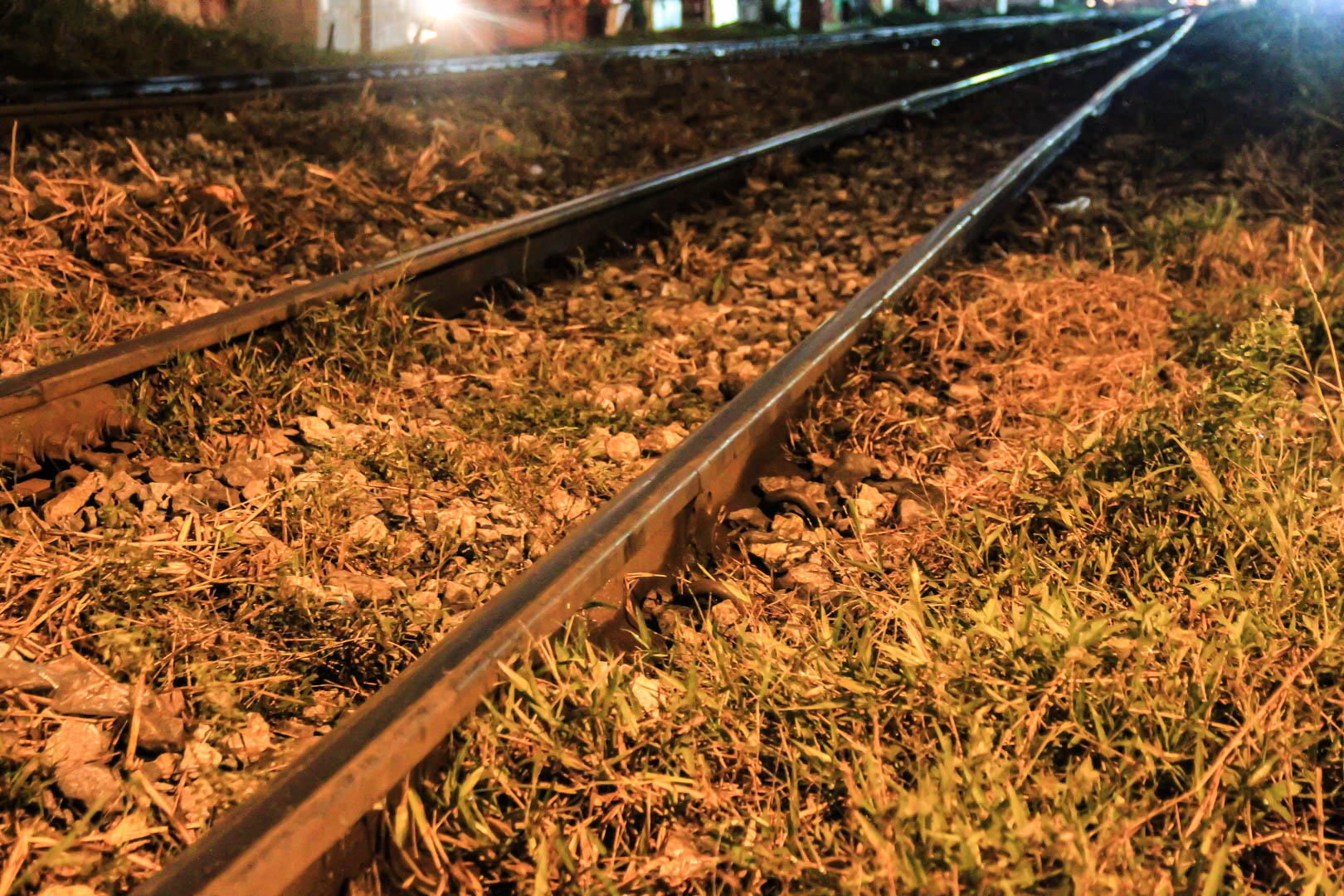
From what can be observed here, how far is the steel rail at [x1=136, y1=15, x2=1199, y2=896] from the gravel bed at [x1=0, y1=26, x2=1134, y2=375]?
2039 mm

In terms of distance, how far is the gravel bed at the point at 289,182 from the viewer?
381 centimetres

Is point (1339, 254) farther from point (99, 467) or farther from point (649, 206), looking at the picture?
point (99, 467)

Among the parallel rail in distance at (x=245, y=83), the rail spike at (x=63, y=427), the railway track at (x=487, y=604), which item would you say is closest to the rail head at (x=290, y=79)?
the parallel rail in distance at (x=245, y=83)

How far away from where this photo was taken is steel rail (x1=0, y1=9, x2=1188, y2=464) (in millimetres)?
2713

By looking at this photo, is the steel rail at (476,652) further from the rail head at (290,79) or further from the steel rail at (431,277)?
the rail head at (290,79)

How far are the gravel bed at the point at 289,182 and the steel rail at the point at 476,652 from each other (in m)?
2.04

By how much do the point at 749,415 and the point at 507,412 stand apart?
2.75 ft

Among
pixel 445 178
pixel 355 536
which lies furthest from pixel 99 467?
pixel 445 178

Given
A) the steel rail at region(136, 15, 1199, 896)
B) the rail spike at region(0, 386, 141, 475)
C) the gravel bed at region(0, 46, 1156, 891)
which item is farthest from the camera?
the rail spike at region(0, 386, 141, 475)

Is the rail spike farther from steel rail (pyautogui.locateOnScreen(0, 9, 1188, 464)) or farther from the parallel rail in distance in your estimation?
the parallel rail in distance

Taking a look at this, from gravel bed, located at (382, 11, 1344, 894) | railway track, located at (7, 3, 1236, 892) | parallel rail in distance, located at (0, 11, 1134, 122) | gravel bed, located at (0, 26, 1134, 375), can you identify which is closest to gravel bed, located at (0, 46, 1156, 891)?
railway track, located at (7, 3, 1236, 892)

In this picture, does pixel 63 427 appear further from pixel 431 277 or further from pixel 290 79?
pixel 290 79

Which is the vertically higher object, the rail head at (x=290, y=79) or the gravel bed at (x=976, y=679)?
the rail head at (x=290, y=79)

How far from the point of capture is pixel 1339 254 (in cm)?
499
